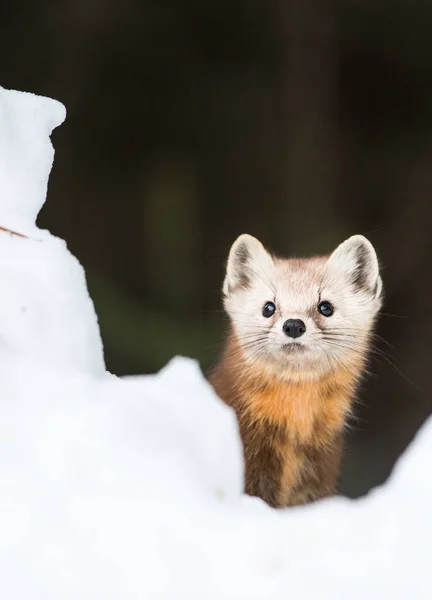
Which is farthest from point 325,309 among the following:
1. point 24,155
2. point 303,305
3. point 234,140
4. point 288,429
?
point 234,140

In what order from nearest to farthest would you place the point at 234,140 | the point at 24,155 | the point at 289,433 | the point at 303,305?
the point at 24,155 → the point at 289,433 → the point at 303,305 → the point at 234,140

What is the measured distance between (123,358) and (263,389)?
4.53 ft

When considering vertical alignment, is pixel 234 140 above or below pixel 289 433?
below

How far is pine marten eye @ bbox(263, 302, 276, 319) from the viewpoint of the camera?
4.15ft

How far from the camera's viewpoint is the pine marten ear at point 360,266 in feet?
4.27

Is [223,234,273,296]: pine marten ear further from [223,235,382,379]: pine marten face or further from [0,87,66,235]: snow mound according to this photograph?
[0,87,66,235]: snow mound

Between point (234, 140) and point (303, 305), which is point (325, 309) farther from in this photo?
point (234, 140)

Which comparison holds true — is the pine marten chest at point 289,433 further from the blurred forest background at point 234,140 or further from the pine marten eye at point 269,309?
the blurred forest background at point 234,140

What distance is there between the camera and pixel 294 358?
115 cm

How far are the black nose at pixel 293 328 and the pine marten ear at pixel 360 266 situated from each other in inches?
5.7

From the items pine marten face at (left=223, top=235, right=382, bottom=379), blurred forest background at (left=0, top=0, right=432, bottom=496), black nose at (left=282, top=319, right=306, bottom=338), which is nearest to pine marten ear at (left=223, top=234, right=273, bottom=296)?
pine marten face at (left=223, top=235, right=382, bottom=379)

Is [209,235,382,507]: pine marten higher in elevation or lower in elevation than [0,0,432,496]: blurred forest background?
higher

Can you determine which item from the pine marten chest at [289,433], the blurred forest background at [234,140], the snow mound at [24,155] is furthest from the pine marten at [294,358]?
the blurred forest background at [234,140]

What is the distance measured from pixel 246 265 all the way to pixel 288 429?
298 millimetres
